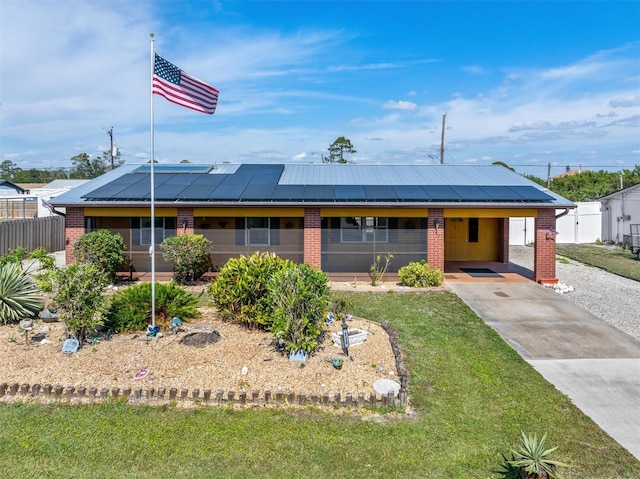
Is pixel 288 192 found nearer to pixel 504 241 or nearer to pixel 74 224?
pixel 74 224

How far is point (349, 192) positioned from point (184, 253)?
5649 mm

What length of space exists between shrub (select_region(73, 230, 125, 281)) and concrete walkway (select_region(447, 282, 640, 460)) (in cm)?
1007

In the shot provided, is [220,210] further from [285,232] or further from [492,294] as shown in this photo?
[492,294]

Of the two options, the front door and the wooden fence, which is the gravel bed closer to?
the front door

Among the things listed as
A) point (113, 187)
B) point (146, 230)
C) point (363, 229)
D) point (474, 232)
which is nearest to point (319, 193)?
point (363, 229)

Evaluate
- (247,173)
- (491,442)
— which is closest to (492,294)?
(491,442)

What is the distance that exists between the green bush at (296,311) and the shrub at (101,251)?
779cm

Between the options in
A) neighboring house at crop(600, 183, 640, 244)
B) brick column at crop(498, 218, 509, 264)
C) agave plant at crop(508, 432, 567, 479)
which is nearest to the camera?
agave plant at crop(508, 432, 567, 479)

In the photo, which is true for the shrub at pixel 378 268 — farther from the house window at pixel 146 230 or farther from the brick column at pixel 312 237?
the house window at pixel 146 230

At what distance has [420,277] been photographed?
1352 cm

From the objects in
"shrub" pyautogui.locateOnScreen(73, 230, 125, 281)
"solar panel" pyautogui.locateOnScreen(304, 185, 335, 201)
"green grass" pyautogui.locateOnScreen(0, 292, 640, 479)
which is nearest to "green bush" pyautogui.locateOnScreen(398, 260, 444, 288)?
"solar panel" pyautogui.locateOnScreen(304, 185, 335, 201)

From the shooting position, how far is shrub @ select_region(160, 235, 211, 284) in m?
13.4

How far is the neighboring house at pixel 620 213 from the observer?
2425 cm

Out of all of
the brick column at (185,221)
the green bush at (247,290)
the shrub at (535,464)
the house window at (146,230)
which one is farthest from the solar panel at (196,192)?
the shrub at (535,464)
